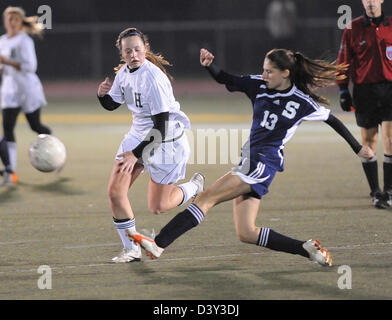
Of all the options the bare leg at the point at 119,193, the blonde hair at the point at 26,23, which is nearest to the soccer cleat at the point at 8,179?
the blonde hair at the point at 26,23

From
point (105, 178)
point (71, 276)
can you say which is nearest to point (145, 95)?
point (71, 276)

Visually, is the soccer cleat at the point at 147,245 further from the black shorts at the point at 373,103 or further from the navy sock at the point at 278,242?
the black shorts at the point at 373,103

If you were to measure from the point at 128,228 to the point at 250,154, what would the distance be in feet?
3.65

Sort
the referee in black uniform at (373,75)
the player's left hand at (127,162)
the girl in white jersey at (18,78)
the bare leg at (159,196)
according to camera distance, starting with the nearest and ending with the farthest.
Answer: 1. the player's left hand at (127,162)
2. the bare leg at (159,196)
3. the referee in black uniform at (373,75)
4. the girl in white jersey at (18,78)

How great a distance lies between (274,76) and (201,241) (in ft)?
5.90

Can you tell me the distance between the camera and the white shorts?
279 inches

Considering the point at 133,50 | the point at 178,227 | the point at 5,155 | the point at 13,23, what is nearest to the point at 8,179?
the point at 5,155

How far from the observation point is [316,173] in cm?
1138

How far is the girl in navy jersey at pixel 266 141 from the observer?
6359 mm

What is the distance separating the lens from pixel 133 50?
22.3 ft

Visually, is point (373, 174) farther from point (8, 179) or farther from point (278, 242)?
point (8, 179)

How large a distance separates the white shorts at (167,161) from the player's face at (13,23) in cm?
451

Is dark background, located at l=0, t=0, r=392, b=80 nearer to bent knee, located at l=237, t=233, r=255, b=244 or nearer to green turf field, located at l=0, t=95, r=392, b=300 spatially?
green turf field, located at l=0, t=95, r=392, b=300

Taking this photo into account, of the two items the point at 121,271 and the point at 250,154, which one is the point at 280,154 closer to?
the point at 250,154
